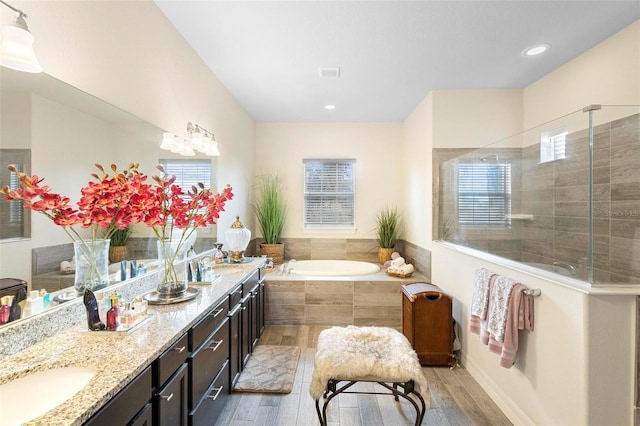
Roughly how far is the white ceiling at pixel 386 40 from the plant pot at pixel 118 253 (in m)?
1.57

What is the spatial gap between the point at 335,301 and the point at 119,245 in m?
2.28

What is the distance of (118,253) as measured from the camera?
5.09ft

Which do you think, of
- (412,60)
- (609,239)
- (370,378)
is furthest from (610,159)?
(370,378)

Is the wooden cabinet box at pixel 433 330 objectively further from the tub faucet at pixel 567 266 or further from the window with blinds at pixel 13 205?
the window with blinds at pixel 13 205

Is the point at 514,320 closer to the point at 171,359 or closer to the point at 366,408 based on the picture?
the point at 366,408

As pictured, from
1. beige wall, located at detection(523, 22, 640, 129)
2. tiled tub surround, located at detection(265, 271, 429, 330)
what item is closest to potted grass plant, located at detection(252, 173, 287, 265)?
tiled tub surround, located at detection(265, 271, 429, 330)

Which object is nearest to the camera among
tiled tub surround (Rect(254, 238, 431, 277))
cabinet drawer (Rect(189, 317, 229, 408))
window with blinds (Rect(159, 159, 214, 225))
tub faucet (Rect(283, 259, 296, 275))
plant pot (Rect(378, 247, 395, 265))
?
cabinet drawer (Rect(189, 317, 229, 408))

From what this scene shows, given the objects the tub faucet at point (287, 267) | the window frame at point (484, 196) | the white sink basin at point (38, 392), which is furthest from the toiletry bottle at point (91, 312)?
the window frame at point (484, 196)

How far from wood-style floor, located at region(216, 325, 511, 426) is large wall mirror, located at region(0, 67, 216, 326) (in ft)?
4.91

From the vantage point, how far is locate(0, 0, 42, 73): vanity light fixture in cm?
91

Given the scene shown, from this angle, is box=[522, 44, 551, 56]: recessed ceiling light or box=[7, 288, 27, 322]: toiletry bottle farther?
box=[522, 44, 551, 56]: recessed ceiling light

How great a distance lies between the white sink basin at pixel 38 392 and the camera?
0.85 m

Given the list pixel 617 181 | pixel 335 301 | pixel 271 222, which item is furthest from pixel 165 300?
pixel 617 181

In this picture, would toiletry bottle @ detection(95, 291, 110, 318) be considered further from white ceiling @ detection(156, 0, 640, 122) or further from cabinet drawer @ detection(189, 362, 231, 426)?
white ceiling @ detection(156, 0, 640, 122)
